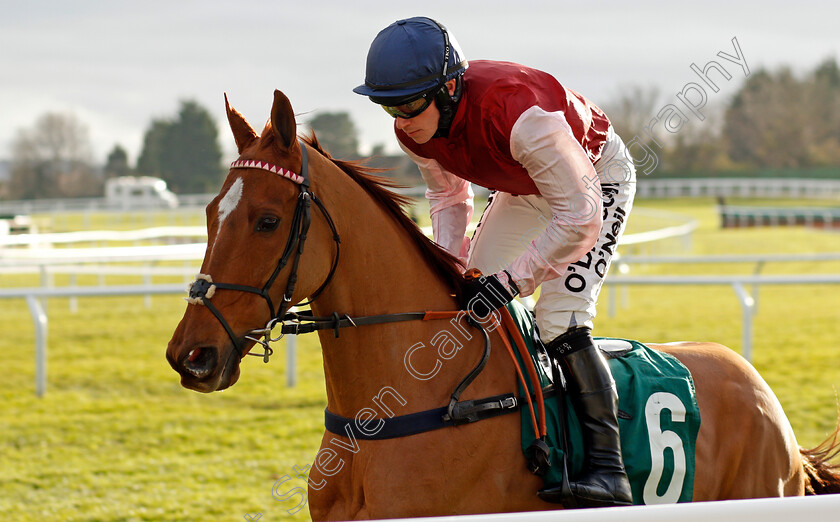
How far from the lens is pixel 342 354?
85.4 inches

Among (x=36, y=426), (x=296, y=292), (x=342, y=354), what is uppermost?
(x=296, y=292)

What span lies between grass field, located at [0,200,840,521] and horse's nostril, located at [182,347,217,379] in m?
1.75

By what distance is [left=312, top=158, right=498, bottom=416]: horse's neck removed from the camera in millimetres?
2158

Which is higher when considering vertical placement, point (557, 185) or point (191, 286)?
point (557, 185)

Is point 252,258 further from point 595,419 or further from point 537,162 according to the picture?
point 595,419

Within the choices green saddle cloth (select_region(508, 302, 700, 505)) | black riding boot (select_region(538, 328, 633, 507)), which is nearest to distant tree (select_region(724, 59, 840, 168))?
green saddle cloth (select_region(508, 302, 700, 505))

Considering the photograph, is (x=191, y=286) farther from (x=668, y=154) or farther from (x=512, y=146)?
(x=668, y=154)

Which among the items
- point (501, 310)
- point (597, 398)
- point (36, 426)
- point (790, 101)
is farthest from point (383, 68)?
point (790, 101)

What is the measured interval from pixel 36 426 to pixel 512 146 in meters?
4.78

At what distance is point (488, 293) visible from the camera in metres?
2.21

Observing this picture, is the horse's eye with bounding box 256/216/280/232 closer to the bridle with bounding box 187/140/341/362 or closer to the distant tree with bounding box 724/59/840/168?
the bridle with bounding box 187/140/341/362

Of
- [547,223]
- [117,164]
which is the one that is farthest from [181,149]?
[547,223]

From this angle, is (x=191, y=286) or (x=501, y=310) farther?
(x=501, y=310)

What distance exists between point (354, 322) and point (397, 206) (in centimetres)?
40
